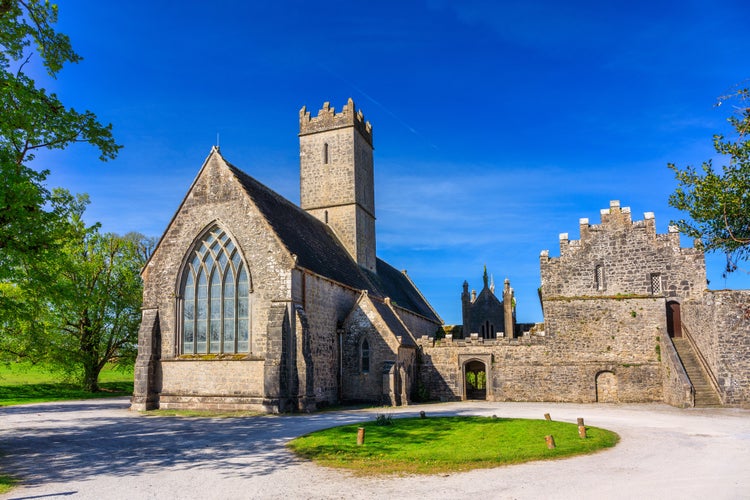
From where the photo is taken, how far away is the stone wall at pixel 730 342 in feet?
81.7

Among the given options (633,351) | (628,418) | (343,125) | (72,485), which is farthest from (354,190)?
(72,485)

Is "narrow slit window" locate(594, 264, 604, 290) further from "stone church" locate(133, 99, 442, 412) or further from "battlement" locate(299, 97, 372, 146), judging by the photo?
"battlement" locate(299, 97, 372, 146)

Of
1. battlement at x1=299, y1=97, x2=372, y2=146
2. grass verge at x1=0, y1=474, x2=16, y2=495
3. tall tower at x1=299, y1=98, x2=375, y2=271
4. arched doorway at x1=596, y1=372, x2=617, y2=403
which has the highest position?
battlement at x1=299, y1=97, x2=372, y2=146

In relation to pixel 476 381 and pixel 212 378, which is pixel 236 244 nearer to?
pixel 212 378

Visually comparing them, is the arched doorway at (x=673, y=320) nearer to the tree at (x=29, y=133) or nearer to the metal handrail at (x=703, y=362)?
the metal handrail at (x=703, y=362)

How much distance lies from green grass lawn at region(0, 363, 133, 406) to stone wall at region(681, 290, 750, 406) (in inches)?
1383

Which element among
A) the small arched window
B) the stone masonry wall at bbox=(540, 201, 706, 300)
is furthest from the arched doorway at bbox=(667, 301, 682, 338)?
the small arched window

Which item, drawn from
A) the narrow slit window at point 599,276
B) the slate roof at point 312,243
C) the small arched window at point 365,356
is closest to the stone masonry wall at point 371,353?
the small arched window at point 365,356

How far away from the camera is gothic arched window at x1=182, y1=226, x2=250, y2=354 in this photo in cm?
2630

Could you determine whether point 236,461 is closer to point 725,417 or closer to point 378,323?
point 378,323

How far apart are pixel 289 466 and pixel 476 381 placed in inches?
1149

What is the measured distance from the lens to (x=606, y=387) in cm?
2922

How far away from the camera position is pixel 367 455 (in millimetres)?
13938

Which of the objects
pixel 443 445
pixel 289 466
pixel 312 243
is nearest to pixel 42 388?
pixel 312 243
